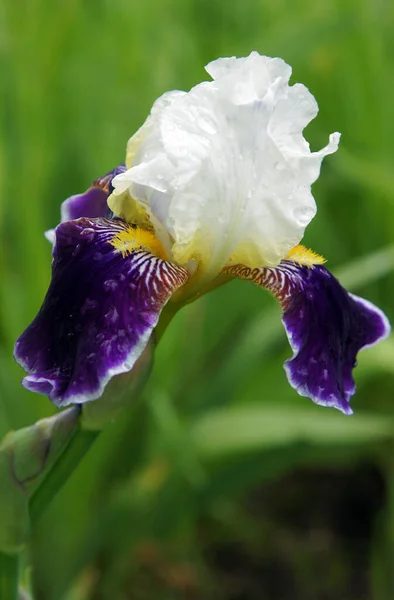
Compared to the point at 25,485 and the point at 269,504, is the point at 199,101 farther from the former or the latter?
the point at 269,504

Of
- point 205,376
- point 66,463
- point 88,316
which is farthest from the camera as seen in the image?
point 205,376

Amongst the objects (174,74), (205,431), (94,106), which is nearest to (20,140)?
(94,106)

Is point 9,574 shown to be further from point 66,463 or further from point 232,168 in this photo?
point 232,168

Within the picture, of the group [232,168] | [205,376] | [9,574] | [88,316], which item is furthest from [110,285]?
[205,376]

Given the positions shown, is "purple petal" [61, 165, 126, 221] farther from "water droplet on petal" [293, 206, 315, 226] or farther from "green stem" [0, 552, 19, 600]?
"green stem" [0, 552, 19, 600]

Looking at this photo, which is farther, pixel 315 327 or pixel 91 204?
pixel 91 204

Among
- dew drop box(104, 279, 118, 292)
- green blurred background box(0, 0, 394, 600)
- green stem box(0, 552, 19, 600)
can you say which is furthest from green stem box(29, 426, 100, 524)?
green blurred background box(0, 0, 394, 600)

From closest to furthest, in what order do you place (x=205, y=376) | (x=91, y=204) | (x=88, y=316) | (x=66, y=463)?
(x=88, y=316) → (x=66, y=463) → (x=91, y=204) → (x=205, y=376)
